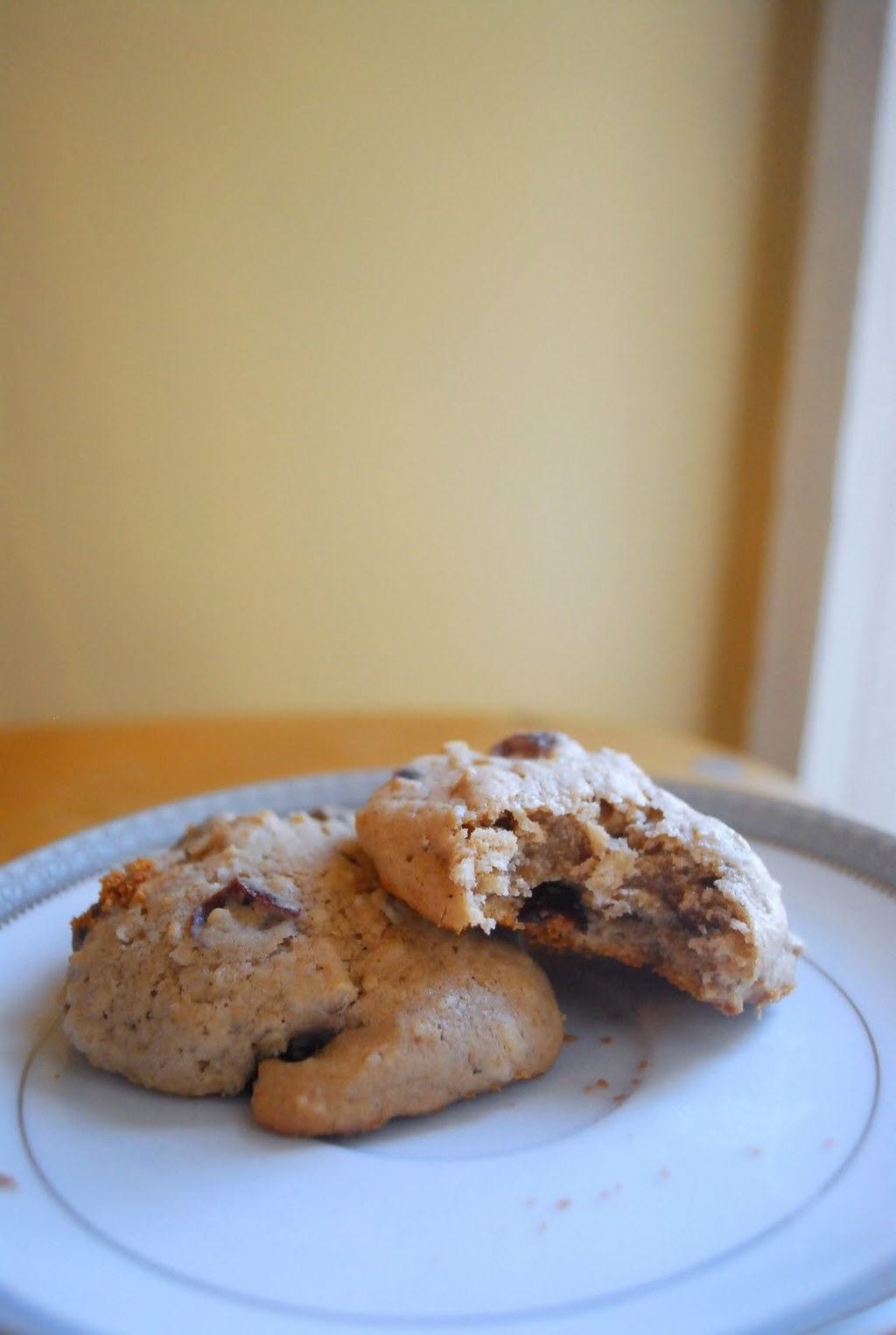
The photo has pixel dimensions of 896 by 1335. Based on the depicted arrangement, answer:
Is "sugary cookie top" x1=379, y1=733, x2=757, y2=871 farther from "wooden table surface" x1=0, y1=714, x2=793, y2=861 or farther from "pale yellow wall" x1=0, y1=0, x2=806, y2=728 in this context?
"pale yellow wall" x1=0, y1=0, x2=806, y2=728

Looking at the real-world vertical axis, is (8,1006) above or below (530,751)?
below

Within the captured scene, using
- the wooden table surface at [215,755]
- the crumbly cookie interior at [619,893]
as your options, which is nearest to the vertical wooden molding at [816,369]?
the wooden table surface at [215,755]

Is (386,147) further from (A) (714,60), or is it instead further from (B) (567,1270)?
(B) (567,1270)

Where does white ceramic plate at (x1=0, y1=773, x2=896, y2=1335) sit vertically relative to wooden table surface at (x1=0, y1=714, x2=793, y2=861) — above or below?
above

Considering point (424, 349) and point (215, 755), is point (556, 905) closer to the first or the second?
point (215, 755)

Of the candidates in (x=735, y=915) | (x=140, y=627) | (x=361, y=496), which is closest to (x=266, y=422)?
(x=361, y=496)

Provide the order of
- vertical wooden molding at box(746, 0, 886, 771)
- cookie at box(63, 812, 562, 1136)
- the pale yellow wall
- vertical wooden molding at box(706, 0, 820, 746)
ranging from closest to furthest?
cookie at box(63, 812, 562, 1136), the pale yellow wall, vertical wooden molding at box(746, 0, 886, 771), vertical wooden molding at box(706, 0, 820, 746)

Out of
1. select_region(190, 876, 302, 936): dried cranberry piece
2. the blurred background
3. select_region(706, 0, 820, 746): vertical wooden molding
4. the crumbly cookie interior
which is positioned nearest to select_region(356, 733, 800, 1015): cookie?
the crumbly cookie interior
